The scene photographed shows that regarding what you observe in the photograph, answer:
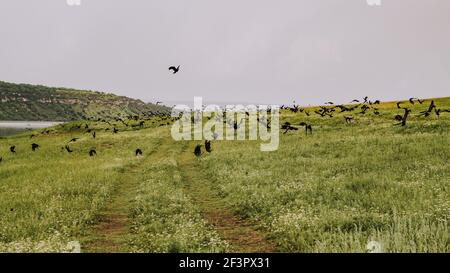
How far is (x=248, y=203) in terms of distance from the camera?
16.8m

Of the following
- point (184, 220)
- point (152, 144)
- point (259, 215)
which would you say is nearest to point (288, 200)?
point (259, 215)

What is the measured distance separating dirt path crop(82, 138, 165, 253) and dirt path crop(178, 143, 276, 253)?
265cm

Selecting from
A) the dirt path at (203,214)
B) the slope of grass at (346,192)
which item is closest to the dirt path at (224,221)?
the dirt path at (203,214)

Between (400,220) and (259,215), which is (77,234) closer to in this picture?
(259,215)

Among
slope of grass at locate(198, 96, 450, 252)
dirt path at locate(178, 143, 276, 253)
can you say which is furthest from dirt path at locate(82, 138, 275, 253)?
slope of grass at locate(198, 96, 450, 252)

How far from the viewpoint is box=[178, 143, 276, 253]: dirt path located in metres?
12.0

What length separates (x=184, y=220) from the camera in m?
14.3

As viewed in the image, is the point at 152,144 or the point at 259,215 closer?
the point at 259,215

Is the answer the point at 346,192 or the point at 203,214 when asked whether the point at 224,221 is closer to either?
the point at 203,214

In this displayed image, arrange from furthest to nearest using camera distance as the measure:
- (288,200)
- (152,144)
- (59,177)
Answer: (152,144) → (59,177) → (288,200)

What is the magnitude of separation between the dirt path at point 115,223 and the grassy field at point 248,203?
3cm

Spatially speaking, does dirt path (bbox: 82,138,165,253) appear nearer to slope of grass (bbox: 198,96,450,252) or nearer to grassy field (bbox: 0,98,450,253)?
grassy field (bbox: 0,98,450,253)

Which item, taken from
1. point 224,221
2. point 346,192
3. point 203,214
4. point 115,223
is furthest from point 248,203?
point 115,223
